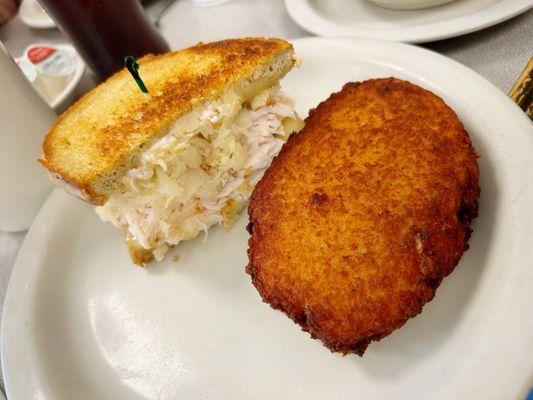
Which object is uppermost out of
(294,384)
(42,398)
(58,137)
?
(58,137)

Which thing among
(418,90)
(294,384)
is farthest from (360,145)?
(294,384)

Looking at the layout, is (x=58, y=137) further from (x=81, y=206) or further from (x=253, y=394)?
(x=253, y=394)

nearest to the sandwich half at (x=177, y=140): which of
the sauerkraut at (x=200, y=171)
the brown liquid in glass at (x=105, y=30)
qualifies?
the sauerkraut at (x=200, y=171)

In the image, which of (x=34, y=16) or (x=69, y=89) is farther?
(x=34, y=16)

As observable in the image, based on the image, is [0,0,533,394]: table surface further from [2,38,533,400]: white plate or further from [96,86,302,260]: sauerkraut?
[96,86,302,260]: sauerkraut

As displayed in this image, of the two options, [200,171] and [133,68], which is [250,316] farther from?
[133,68]

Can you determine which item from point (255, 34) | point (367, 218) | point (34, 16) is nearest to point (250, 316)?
point (367, 218)
